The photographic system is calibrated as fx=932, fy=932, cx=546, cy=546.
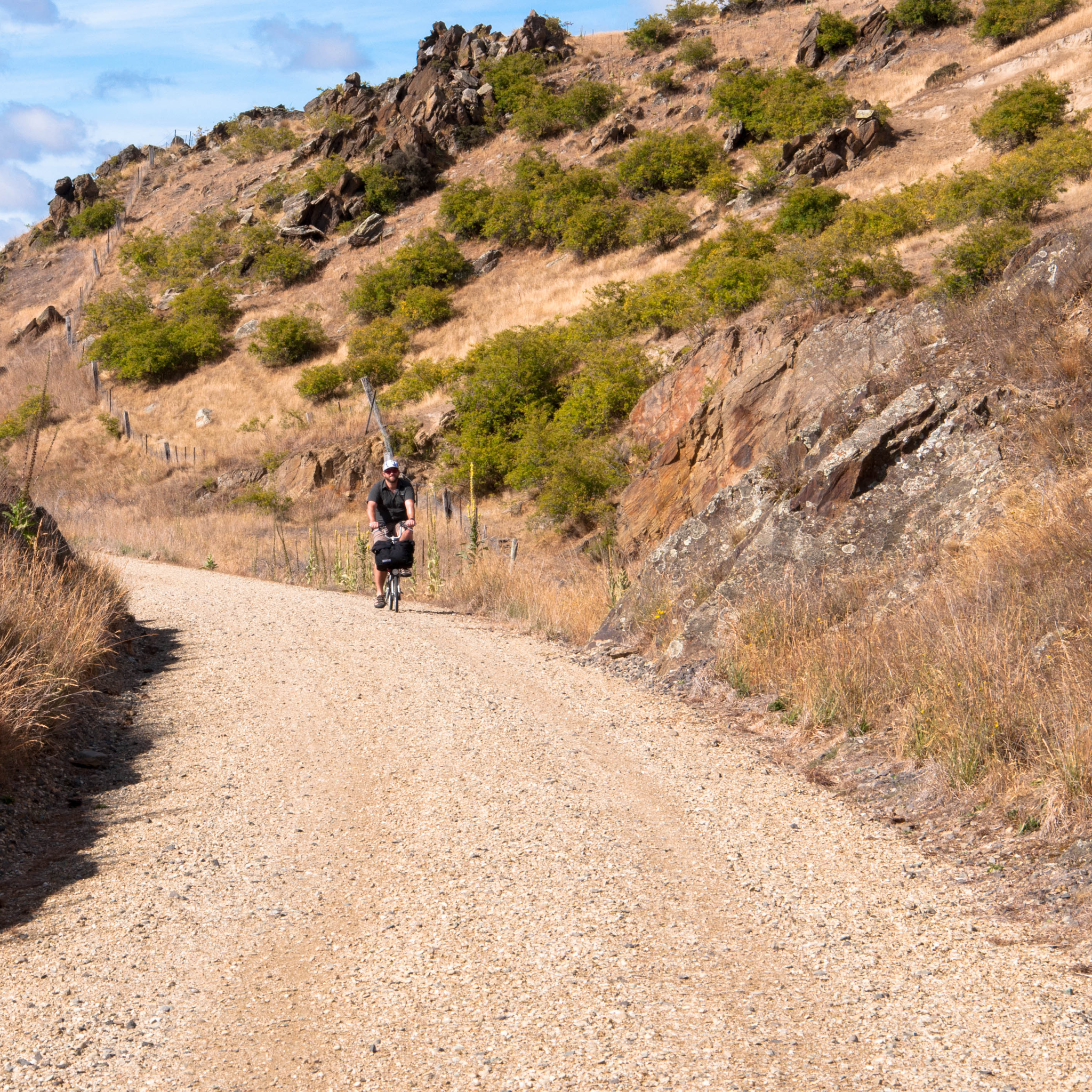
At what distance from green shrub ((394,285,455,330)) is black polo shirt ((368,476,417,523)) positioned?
3123 cm

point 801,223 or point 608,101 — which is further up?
point 608,101

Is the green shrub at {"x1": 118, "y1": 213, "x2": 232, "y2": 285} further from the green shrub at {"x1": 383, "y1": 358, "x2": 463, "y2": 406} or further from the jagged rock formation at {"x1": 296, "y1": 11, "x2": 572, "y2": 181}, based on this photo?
the green shrub at {"x1": 383, "y1": 358, "x2": 463, "y2": 406}

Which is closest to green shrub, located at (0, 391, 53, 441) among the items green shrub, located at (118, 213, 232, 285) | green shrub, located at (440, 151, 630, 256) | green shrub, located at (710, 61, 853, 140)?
green shrub, located at (118, 213, 232, 285)

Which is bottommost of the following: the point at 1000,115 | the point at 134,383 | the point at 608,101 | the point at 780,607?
→ the point at 780,607

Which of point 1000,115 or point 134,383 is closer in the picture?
point 1000,115

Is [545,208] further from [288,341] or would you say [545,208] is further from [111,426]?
[111,426]

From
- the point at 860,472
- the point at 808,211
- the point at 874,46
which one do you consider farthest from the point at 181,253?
the point at 860,472

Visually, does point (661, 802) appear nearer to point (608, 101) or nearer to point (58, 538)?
point (58, 538)

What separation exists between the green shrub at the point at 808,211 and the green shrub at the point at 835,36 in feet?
70.9

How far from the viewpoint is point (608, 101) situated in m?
54.0

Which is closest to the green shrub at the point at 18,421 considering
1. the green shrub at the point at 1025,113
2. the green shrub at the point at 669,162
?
the green shrub at the point at 669,162

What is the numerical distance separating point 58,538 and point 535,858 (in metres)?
7.80

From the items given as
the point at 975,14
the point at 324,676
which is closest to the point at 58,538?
the point at 324,676

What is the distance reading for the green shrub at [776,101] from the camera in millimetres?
39375
